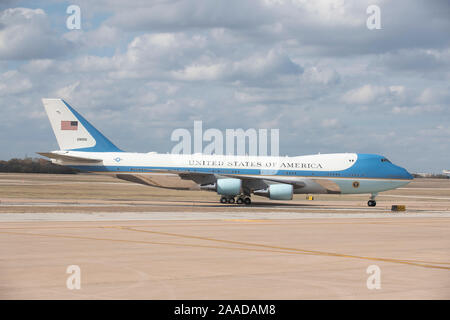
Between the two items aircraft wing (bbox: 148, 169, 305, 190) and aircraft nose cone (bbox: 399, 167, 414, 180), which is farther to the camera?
aircraft nose cone (bbox: 399, 167, 414, 180)

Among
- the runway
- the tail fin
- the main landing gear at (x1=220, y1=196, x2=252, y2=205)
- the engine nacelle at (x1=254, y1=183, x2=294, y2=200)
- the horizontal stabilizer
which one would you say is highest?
the tail fin

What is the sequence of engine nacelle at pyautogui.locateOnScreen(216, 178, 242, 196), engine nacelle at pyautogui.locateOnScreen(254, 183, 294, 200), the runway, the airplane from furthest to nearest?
the airplane < engine nacelle at pyautogui.locateOnScreen(216, 178, 242, 196) < engine nacelle at pyautogui.locateOnScreen(254, 183, 294, 200) < the runway

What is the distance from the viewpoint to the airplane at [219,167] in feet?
158

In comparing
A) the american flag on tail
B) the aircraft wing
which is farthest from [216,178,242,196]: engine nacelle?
the american flag on tail

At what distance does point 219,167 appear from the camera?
49062mm

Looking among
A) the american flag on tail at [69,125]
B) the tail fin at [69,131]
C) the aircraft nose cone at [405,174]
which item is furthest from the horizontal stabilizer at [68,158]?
the aircraft nose cone at [405,174]

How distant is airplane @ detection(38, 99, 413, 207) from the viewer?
4819cm

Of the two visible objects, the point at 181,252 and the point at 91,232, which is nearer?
the point at 181,252

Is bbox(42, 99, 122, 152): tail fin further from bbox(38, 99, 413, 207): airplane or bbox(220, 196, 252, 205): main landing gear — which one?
bbox(220, 196, 252, 205): main landing gear

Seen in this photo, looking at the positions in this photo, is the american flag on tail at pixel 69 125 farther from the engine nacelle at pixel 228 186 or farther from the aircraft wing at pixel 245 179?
the engine nacelle at pixel 228 186
